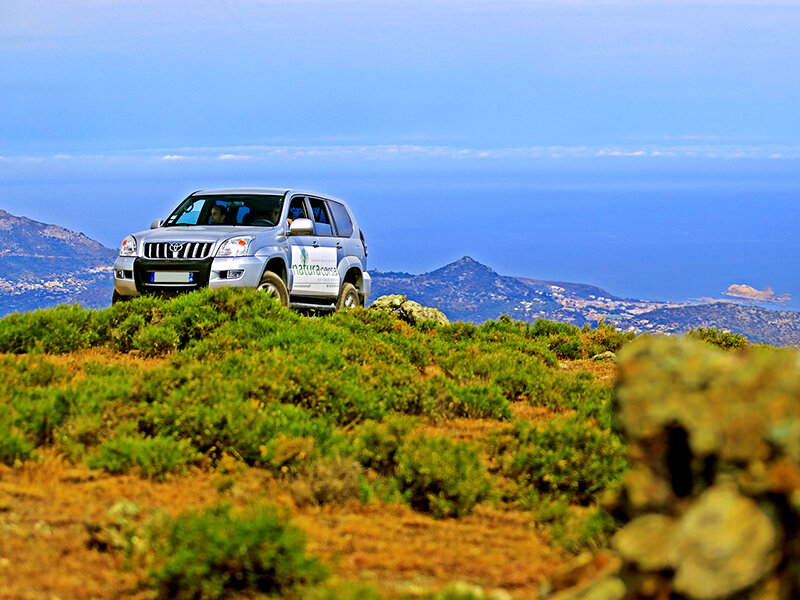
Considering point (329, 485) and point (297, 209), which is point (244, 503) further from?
point (297, 209)

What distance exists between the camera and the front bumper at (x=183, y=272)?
1265 cm

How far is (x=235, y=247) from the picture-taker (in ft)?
41.8

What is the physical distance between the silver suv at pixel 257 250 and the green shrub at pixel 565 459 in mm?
6847

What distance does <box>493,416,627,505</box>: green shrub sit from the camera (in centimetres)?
653

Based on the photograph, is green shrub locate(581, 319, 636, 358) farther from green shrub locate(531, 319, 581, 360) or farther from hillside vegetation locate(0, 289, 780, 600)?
hillside vegetation locate(0, 289, 780, 600)

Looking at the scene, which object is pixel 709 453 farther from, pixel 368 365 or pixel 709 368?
pixel 368 365

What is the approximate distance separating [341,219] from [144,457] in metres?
10.1

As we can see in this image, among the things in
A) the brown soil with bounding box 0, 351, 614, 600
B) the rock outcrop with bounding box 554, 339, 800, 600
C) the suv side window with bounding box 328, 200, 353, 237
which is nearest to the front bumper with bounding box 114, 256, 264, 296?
the suv side window with bounding box 328, 200, 353, 237

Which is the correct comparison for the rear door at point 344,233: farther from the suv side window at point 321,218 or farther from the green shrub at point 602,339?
the green shrub at point 602,339

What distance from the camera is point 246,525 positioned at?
13.9 ft

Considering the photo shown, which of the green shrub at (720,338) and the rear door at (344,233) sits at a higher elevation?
the rear door at (344,233)

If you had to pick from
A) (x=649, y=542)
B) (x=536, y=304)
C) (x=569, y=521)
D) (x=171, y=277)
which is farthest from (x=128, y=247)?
(x=536, y=304)

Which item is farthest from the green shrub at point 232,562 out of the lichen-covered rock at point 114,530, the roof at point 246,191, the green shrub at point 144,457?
the roof at point 246,191

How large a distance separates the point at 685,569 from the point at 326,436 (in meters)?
4.62
